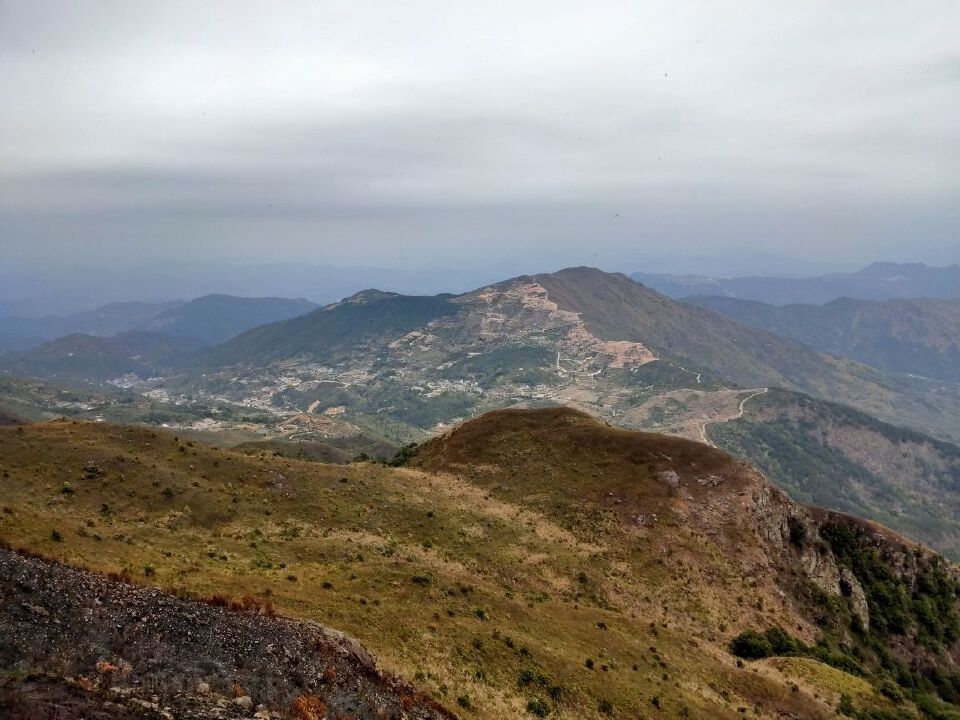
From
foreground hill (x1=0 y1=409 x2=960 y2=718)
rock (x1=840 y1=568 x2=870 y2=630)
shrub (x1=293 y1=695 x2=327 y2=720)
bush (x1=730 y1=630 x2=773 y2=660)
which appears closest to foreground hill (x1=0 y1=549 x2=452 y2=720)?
shrub (x1=293 y1=695 x2=327 y2=720)

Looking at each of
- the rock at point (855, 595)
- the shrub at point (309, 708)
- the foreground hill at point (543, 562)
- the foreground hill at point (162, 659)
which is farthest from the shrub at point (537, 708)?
the rock at point (855, 595)

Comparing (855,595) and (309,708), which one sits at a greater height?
(309,708)

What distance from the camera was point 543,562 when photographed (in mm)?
55406

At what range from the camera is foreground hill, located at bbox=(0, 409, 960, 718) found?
32.9 m

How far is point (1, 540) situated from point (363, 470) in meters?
48.7

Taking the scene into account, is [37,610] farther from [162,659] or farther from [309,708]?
[309,708]

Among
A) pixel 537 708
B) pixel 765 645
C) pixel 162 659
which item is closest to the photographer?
pixel 162 659

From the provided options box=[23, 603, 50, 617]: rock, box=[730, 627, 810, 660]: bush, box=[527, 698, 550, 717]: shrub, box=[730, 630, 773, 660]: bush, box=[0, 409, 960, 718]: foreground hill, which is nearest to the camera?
box=[23, 603, 50, 617]: rock

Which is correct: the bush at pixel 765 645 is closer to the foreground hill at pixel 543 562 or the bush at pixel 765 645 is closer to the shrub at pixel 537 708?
the foreground hill at pixel 543 562

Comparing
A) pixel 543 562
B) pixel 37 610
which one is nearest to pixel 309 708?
pixel 37 610

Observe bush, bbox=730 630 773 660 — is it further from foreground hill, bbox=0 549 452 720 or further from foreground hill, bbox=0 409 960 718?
foreground hill, bbox=0 549 452 720

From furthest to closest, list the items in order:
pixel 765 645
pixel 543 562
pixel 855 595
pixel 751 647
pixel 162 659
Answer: pixel 855 595 → pixel 543 562 → pixel 765 645 → pixel 751 647 → pixel 162 659

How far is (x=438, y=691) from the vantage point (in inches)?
1051

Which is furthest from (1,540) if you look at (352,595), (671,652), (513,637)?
(671,652)
